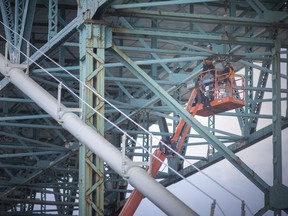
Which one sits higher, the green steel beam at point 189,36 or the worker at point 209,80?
the green steel beam at point 189,36

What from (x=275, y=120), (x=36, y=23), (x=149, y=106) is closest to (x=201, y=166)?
(x=149, y=106)

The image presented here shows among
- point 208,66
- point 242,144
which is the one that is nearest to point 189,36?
point 208,66

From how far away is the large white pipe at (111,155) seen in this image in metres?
13.5

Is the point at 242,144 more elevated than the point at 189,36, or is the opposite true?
the point at 189,36

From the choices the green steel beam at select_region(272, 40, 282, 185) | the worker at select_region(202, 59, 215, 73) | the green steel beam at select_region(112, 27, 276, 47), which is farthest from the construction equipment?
the green steel beam at select_region(112, 27, 276, 47)

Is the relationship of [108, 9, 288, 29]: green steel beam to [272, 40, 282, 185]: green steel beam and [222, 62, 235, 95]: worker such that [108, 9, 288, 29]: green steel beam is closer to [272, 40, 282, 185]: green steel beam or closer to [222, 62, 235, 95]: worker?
[272, 40, 282, 185]: green steel beam

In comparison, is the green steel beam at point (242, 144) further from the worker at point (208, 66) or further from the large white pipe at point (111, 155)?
the large white pipe at point (111, 155)

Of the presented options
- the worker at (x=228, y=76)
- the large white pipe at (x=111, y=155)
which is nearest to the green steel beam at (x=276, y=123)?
the worker at (x=228, y=76)

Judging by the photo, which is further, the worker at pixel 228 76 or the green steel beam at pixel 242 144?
the green steel beam at pixel 242 144

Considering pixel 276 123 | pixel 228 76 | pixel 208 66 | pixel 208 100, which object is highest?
pixel 208 66

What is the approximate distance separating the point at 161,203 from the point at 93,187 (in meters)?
3.28

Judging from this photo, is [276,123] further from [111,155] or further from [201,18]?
[111,155]

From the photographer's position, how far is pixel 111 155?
1505cm

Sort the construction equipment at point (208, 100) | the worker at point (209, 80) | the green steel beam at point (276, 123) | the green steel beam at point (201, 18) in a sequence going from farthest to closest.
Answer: the worker at point (209, 80) → the construction equipment at point (208, 100) → the green steel beam at point (276, 123) → the green steel beam at point (201, 18)
